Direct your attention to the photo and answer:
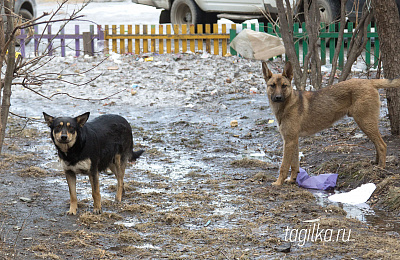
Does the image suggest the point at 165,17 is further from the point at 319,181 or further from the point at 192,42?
the point at 319,181

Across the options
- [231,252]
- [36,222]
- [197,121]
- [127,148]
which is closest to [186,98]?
[197,121]

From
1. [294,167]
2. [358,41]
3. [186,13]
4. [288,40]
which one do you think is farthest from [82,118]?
[186,13]

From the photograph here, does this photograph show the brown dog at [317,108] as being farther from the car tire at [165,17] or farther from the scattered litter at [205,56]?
the car tire at [165,17]

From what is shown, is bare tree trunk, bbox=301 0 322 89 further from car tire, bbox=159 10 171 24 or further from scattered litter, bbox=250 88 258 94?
car tire, bbox=159 10 171 24

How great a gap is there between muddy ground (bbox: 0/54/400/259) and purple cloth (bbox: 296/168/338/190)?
129mm

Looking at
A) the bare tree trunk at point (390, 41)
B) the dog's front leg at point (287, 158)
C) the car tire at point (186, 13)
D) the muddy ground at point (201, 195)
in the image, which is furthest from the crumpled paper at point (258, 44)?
the dog's front leg at point (287, 158)

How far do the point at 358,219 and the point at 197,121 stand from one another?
5.86 metres

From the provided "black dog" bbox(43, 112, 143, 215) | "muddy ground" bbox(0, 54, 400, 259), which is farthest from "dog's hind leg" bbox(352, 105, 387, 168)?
"black dog" bbox(43, 112, 143, 215)

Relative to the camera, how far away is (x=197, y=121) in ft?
36.7

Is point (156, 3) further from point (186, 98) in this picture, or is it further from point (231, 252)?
point (231, 252)

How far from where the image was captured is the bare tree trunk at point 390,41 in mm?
7730

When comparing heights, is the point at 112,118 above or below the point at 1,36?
below

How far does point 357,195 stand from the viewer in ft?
21.0

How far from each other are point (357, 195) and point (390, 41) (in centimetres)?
266
